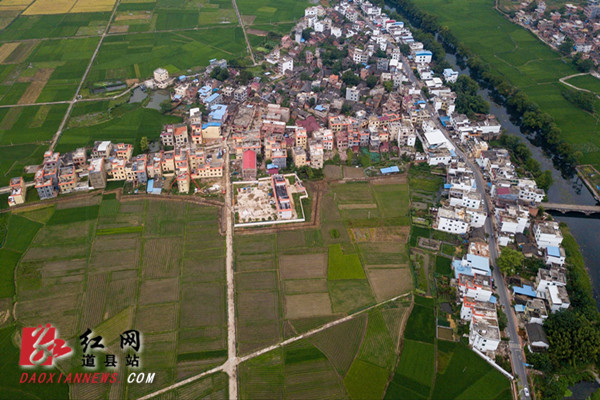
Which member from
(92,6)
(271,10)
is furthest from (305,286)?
(92,6)

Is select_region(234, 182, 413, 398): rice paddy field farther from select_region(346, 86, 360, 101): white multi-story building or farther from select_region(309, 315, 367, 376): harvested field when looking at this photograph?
select_region(346, 86, 360, 101): white multi-story building

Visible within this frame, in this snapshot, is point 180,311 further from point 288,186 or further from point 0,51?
point 0,51

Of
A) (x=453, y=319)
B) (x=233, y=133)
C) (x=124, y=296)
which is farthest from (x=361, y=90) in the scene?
(x=124, y=296)

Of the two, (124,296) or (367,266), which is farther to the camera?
(367,266)

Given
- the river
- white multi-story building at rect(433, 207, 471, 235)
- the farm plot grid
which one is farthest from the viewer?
white multi-story building at rect(433, 207, 471, 235)

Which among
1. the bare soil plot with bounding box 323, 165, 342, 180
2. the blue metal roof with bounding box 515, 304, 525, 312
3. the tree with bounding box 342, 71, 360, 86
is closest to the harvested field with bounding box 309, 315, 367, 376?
the blue metal roof with bounding box 515, 304, 525, 312

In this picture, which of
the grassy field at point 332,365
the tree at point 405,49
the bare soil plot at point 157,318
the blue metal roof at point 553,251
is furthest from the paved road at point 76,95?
the blue metal roof at point 553,251

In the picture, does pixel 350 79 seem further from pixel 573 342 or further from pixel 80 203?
pixel 573 342
